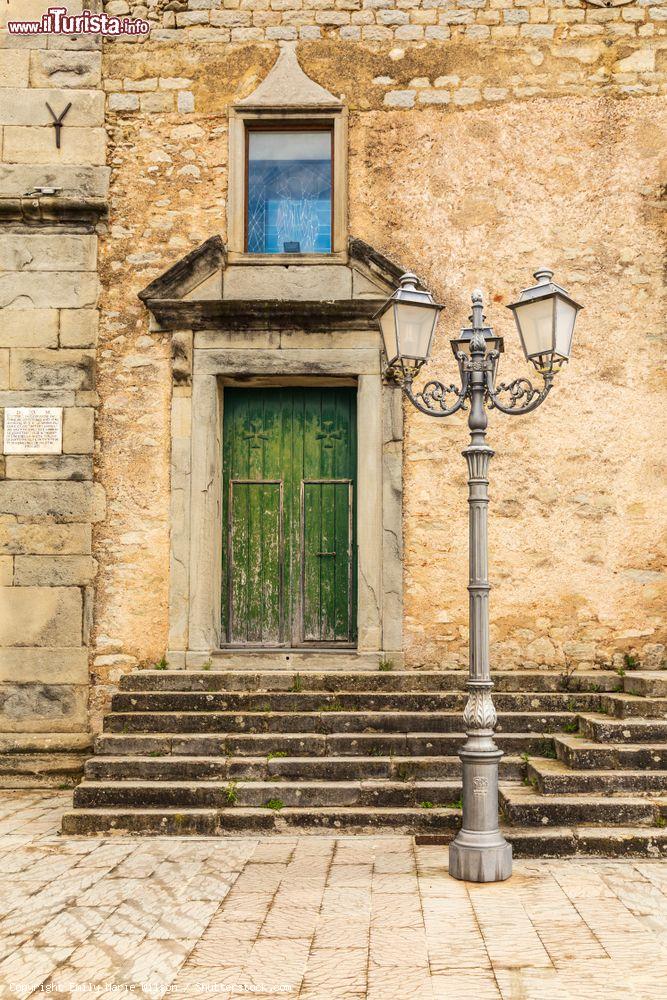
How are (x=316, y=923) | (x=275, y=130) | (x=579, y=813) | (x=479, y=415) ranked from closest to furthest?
(x=316, y=923), (x=479, y=415), (x=579, y=813), (x=275, y=130)

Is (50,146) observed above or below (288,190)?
above

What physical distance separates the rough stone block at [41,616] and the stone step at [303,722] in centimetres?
95

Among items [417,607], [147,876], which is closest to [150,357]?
[417,607]

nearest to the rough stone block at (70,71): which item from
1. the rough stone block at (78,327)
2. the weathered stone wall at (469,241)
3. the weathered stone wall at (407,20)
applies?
the weathered stone wall at (469,241)

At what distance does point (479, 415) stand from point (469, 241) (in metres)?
2.58

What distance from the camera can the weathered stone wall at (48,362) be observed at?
20.6ft

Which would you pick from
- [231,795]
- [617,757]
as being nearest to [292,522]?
[231,795]

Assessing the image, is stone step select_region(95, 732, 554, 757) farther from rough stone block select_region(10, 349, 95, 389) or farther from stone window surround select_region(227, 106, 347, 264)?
stone window surround select_region(227, 106, 347, 264)

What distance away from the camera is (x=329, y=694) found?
5762 mm

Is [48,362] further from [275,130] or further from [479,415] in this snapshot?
[479,415]

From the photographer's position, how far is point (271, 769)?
5230 mm

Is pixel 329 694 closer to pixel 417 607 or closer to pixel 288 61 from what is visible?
pixel 417 607

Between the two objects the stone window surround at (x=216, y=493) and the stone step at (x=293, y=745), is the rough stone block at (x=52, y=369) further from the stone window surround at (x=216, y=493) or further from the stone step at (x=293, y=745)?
the stone step at (x=293, y=745)

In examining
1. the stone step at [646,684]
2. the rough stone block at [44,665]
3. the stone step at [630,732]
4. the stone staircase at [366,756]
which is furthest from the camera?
the rough stone block at [44,665]
